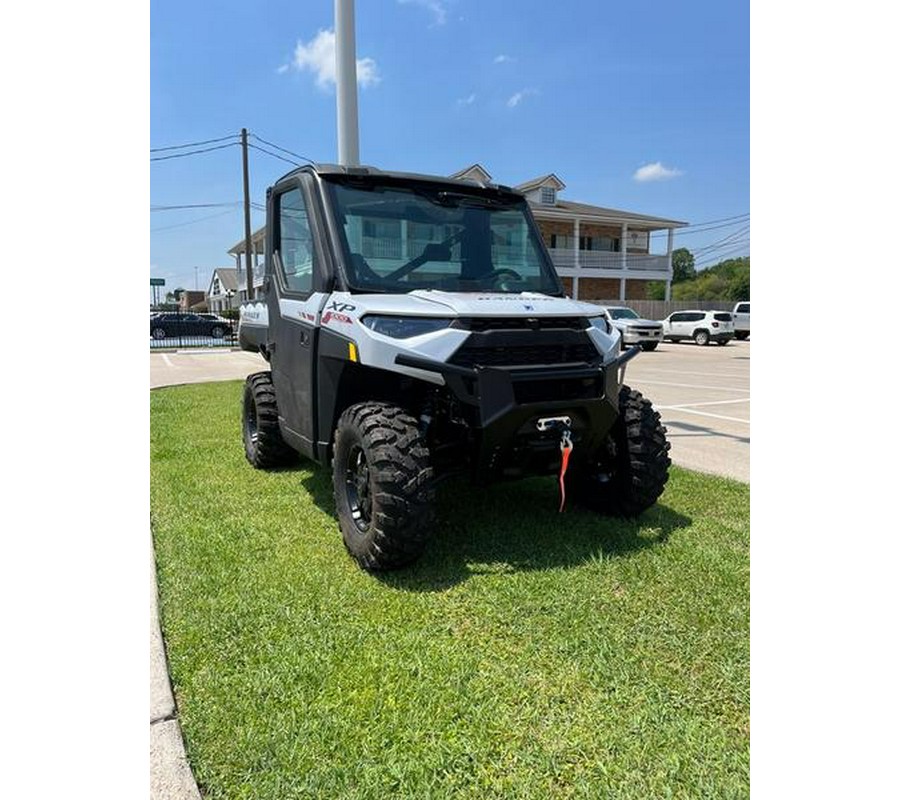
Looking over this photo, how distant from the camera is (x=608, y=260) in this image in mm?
39031

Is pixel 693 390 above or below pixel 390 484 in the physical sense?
below

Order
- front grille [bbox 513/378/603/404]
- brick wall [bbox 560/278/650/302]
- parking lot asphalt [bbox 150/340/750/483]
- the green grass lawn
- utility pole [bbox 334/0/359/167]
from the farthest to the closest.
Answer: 1. brick wall [bbox 560/278/650/302]
2. utility pole [bbox 334/0/359/167]
3. parking lot asphalt [bbox 150/340/750/483]
4. front grille [bbox 513/378/603/404]
5. the green grass lawn

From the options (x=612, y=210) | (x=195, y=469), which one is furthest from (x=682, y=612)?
(x=612, y=210)

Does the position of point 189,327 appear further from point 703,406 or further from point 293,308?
point 293,308

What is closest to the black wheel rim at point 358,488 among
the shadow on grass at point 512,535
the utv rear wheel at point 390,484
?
the utv rear wheel at point 390,484

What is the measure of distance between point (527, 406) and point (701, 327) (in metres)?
27.4

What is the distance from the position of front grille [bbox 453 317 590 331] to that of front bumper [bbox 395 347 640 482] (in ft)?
0.77

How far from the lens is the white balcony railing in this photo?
37.6m

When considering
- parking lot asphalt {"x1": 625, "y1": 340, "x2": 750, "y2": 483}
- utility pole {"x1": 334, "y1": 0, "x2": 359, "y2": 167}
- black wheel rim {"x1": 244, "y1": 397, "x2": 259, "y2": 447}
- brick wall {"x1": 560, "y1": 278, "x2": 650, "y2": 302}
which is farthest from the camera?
brick wall {"x1": 560, "y1": 278, "x2": 650, "y2": 302}

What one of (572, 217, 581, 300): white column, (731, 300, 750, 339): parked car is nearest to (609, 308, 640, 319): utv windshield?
(731, 300, 750, 339): parked car

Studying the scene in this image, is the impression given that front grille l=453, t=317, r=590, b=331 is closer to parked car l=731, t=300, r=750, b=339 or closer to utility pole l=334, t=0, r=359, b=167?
utility pole l=334, t=0, r=359, b=167

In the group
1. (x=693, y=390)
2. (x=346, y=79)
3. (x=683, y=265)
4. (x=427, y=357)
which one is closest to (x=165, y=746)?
(x=427, y=357)

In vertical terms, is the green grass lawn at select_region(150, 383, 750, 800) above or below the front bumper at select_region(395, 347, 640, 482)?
below

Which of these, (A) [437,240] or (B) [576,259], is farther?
(B) [576,259]
